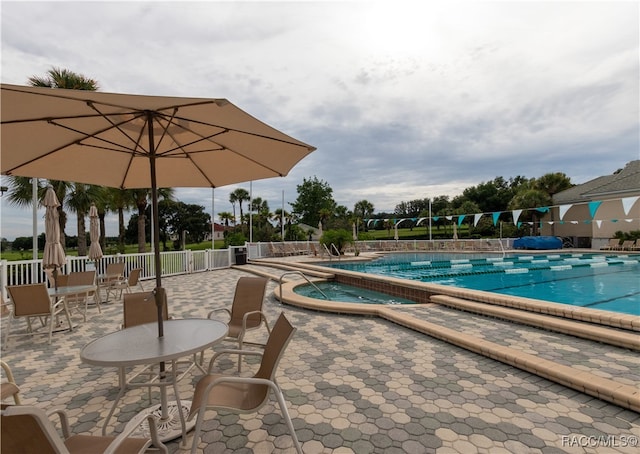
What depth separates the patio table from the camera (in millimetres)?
1924

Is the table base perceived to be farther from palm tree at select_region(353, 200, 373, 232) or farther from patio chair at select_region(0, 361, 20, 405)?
palm tree at select_region(353, 200, 373, 232)

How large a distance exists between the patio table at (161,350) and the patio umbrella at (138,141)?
1.01 feet

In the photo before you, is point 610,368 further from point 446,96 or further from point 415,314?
point 446,96

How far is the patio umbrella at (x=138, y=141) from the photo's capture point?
6.28 ft

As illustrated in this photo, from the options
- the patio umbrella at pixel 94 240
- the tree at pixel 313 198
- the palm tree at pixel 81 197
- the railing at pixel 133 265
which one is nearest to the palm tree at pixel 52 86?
the palm tree at pixel 81 197

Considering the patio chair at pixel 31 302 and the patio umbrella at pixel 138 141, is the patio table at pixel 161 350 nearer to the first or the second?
the patio umbrella at pixel 138 141

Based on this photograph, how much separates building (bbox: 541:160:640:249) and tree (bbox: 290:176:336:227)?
21096mm

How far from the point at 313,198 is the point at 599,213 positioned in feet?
81.7

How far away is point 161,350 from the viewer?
2.05 m

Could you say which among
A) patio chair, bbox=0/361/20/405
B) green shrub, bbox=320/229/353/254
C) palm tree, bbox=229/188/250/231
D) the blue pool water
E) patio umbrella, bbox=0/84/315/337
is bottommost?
the blue pool water

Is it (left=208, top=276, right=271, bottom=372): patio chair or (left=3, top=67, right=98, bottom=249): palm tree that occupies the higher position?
(left=3, top=67, right=98, bottom=249): palm tree

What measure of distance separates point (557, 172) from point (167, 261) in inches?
1159

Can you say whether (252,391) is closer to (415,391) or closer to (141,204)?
(415,391)

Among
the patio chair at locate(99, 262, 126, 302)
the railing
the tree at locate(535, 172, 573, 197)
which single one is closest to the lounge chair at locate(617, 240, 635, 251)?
the tree at locate(535, 172, 573, 197)
